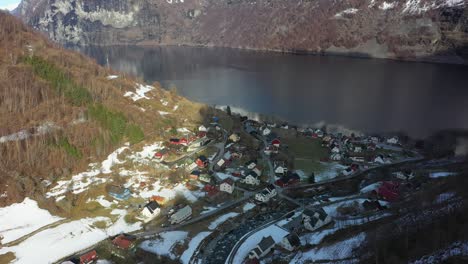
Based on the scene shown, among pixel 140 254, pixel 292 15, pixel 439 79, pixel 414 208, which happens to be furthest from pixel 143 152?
pixel 292 15

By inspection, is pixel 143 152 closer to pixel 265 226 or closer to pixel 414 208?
pixel 265 226

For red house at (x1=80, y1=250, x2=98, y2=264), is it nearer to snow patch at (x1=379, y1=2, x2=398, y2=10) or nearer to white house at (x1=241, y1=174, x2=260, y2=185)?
white house at (x1=241, y1=174, x2=260, y2=185)

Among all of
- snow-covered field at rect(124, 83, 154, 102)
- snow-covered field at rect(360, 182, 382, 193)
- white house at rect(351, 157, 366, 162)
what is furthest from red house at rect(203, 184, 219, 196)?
snow-covered field at rect(124, 83, 154, 102)

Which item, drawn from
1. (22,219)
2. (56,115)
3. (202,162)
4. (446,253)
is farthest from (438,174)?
(56,115)

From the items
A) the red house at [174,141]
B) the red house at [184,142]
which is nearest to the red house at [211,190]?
the red house at [184,142]

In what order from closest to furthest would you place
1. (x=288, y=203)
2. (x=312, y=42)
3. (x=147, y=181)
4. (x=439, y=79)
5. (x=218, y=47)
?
(x=288, y=203), (x=147, y=181), (x=439, y=79), (x=312, y=42), (x=218, y=47)

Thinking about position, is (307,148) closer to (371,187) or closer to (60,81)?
(371,187)
